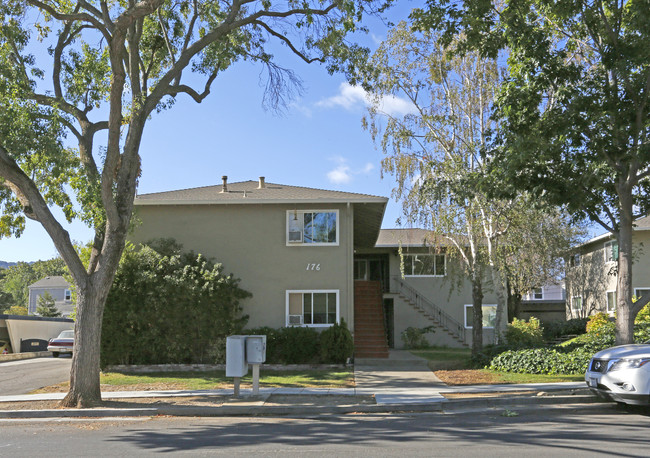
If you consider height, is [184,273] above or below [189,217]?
below

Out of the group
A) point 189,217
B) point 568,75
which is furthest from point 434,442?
point 189,217

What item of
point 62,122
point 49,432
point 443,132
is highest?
point 443,132

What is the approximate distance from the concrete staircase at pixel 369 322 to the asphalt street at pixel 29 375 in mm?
9824

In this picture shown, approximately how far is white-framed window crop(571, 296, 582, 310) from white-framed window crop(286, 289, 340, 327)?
18728 mm

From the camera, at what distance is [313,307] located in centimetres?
1930

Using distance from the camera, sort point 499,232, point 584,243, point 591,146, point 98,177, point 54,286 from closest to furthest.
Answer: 1. point 591,146
2. point 98,177
3. point 499,232
4. point 584,243
5. point 54,286

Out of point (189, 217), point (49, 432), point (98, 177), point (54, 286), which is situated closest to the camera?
point (49, 432)

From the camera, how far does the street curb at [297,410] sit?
11648 mm

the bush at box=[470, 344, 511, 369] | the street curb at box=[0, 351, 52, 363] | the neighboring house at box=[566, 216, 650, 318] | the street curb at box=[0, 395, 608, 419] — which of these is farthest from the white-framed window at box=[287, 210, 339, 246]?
the street curb at box=[0, 351, 52, 363]

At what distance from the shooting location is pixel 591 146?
12.7 m

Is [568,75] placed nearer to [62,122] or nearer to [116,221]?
[116,221]

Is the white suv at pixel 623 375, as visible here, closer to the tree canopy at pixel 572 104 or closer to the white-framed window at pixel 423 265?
the tree canopy at pixel 572 104

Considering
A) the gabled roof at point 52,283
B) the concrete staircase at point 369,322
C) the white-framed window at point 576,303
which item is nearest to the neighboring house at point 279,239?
the concrete staircase at point 369,322

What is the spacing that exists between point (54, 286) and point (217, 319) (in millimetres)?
50511
